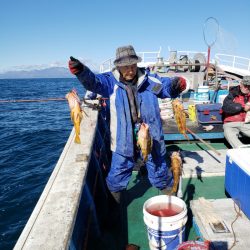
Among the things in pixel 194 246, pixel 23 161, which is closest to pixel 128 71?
pixel 194 246

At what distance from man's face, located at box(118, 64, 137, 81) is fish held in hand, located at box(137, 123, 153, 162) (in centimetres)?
66

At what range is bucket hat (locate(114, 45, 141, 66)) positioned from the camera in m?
3.43

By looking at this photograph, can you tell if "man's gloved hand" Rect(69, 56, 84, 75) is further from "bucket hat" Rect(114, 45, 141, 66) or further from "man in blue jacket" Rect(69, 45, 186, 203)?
"bucket hat" Rect(114, 45, 141, 66)

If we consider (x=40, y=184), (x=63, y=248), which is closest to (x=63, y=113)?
(x=40, y=184)

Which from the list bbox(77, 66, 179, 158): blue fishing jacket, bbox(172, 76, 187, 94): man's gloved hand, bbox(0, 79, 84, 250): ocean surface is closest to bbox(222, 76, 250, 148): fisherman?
bbox(172, 76, 187, 94): man's gloved hand

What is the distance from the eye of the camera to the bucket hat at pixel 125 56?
11.2 ft

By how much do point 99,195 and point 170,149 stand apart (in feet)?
9.83

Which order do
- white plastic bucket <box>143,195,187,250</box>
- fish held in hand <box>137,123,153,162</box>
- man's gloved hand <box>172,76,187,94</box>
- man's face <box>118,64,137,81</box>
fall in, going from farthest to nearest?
man's gloved hand <box>172,76,187,94</box> → man's face <box>118,64,137,81</box> → fish held in hand <box>137,123,153,162</box> → white plastic bucket <box>143,195,187,250</box>

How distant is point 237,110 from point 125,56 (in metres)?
3.74

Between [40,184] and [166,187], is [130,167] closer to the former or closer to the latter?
[166,187]

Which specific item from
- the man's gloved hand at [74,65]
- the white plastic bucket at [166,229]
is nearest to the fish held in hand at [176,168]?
the white plastic bucket at [166,229]

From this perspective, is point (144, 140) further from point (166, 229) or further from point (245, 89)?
point (245, 89)

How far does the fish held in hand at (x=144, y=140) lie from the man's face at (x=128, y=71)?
0.66 meters

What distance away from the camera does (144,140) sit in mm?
3371
